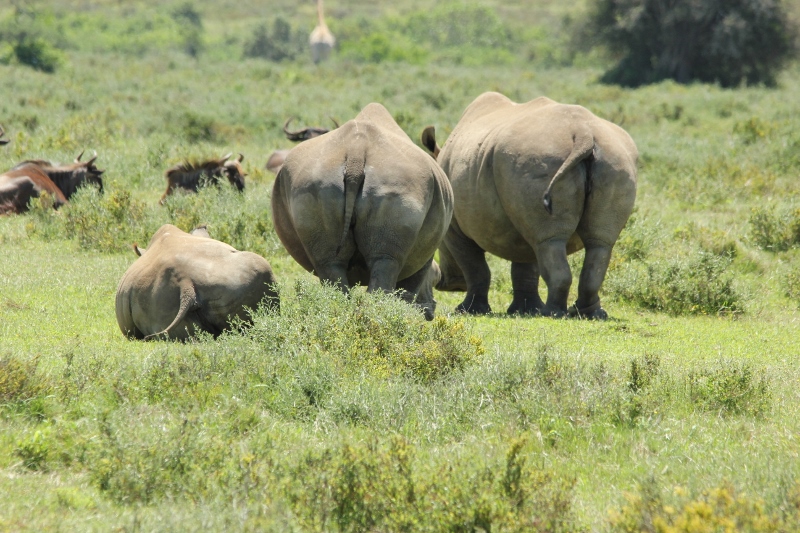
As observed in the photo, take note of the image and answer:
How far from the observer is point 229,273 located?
8.74m

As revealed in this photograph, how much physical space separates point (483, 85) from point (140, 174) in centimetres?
2098

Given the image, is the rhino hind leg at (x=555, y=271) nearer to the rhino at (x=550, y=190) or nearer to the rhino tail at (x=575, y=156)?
the rhino at (x=550, y=190)

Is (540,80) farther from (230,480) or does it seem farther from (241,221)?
(230,480)

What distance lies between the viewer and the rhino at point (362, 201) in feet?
28.0

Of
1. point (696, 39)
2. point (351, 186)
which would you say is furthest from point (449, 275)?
point (696, 39)

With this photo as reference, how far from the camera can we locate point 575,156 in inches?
400

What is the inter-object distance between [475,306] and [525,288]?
644mm

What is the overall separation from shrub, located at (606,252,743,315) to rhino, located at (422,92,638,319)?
1063 mm

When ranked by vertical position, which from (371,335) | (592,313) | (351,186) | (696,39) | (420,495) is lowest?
(696,39)

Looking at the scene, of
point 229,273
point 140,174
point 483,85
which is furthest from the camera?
point 483,85

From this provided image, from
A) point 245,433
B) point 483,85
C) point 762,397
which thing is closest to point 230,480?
Answer: point 245,433

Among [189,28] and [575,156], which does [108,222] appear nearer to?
[575,156]

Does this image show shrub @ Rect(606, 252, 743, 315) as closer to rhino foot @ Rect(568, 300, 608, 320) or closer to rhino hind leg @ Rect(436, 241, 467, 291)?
rhino foot @ Rect(568, 300, 608, 320)

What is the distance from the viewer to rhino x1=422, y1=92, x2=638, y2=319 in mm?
10422
